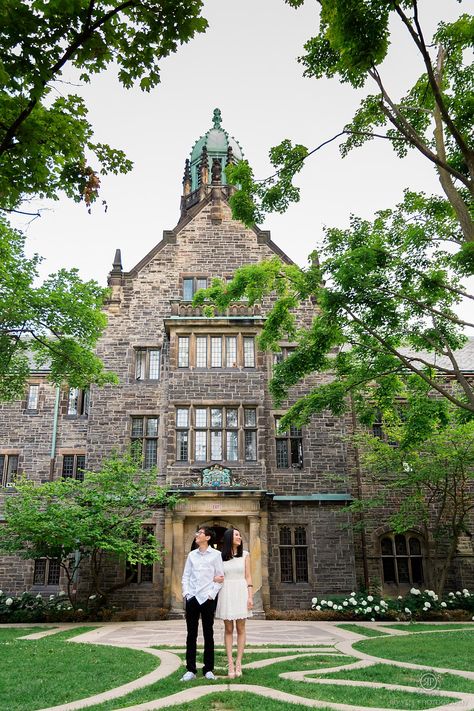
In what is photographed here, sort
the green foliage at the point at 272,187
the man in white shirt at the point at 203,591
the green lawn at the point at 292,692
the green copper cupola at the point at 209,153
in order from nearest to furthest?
the green lawn at the point at 292,692 < the man in white shirt at the point at 203,591 < the green foliage at the point at 272,187 < the green copper cupola at the point at 209,153

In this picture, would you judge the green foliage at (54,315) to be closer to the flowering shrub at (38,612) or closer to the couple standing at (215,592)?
the flowering shrub at (38,612)

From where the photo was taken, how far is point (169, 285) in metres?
23.5

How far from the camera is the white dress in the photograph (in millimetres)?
7348

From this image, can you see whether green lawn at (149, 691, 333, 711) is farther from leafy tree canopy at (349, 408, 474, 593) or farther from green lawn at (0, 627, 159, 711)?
leafy tree canopy at (349, 408, 474, 593)

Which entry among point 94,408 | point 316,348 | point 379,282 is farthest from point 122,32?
point 94,408

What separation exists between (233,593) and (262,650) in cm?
338

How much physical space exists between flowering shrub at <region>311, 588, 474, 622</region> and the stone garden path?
165cm

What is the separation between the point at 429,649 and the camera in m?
9.96

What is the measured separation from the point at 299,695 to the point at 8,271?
Answer: 13642 mm

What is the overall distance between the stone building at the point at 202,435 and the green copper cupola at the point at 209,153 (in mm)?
9492

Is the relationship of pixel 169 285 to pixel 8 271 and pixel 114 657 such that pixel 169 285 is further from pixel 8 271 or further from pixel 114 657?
pixel 114 657

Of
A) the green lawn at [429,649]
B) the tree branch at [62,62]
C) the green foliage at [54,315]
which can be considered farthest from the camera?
the green foliage at [54,315]

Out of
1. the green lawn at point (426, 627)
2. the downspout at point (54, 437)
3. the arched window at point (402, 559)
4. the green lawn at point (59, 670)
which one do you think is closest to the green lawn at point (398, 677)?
the green lawn at point (59, 670)

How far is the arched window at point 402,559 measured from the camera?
846 inches
